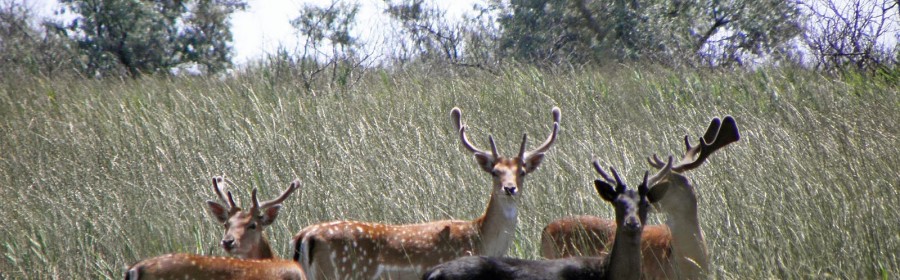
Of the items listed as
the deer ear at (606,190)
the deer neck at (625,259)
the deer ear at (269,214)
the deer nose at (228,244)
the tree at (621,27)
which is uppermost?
the tree at (621,27)

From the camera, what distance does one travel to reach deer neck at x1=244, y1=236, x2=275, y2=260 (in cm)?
611

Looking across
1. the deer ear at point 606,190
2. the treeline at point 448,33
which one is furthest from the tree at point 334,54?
the deer ear at point 606,190

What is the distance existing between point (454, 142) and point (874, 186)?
13.2 ft

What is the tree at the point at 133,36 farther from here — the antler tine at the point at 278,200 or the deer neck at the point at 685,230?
the deer neck at the point at 685,230

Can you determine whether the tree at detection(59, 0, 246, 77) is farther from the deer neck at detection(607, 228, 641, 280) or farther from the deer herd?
the deer neck at detection(607, 228, 641, 280)

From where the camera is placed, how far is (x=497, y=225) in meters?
6.43

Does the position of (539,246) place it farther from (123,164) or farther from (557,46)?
(557,46)

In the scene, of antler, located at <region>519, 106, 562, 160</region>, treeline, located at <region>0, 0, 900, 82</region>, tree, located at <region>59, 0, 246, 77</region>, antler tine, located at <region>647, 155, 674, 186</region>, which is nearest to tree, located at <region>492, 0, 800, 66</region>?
treeline, located at <region>0, 0, 900, 82</region>

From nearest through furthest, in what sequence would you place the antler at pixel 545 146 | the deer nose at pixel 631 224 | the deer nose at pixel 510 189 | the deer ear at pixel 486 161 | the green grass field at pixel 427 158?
the deer nose at pixel 631 224, the green grass field at pixel 427 158, the deer nose at pixel 510 189, the antler at pixel 545 146, the deer ear at pixel 486 161

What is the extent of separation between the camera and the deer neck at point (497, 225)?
6.40 m

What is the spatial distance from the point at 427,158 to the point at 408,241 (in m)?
2.26

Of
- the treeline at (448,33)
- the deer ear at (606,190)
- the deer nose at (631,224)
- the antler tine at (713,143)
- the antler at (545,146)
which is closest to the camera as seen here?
the deer nose at (631,224)


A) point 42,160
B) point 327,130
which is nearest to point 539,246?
→ point 327,130

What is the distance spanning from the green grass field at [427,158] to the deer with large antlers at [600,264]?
911mm
